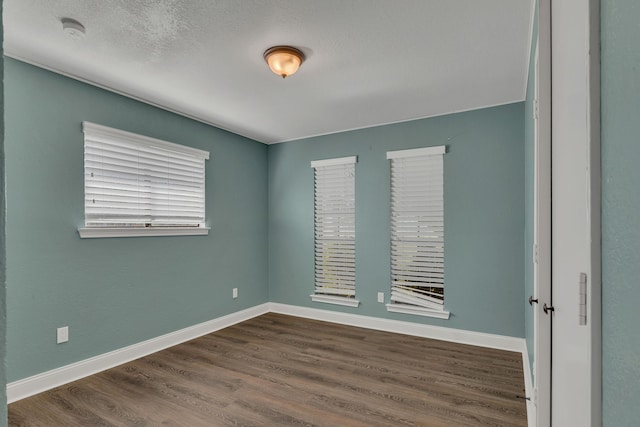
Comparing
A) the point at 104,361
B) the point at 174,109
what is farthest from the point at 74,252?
the point at 174,109

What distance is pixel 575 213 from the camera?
3.29 feet

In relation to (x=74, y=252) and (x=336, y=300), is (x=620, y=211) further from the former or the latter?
(x=336, y=300)

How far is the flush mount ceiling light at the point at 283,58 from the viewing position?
2451 millimetres

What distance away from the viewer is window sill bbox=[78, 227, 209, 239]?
3.00 m

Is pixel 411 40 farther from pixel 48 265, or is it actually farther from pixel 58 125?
pixel 48 265

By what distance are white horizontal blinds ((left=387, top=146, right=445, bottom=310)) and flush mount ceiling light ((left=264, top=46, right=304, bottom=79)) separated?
1.99 metres

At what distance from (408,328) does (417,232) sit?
1110mm

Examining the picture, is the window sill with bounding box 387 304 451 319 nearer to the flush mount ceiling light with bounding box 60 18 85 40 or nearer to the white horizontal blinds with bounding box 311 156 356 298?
the white horizontal blinds with bounding box 311 156 356 298

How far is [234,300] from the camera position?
454 cm

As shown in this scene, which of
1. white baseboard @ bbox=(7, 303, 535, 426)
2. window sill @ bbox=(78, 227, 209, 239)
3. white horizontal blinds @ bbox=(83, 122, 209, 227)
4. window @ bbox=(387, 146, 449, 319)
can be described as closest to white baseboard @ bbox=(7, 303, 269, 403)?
white baseboard @ bbox=(7, 303, 535, 426)

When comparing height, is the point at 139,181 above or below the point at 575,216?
above

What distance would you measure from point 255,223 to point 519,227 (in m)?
3.21

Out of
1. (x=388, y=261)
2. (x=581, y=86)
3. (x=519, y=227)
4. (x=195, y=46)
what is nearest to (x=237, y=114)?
(x=195, y=46)

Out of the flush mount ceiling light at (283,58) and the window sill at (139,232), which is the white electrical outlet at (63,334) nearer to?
the window sill at (139,232)
